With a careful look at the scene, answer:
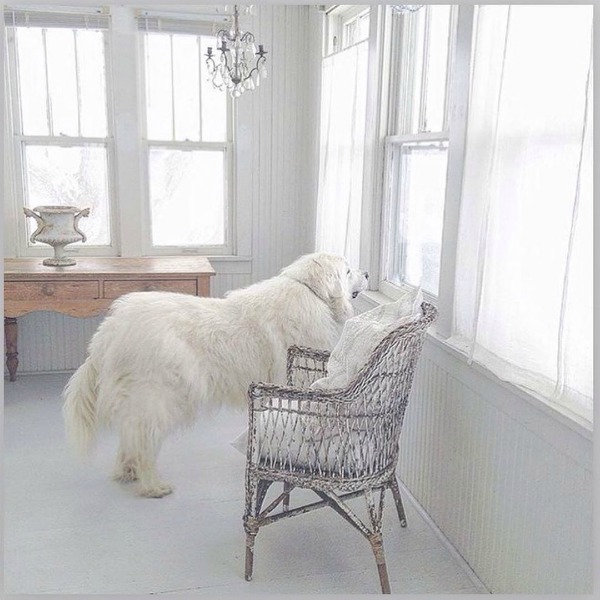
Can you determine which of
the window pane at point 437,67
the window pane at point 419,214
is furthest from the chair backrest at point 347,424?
the window pane at point 437,67

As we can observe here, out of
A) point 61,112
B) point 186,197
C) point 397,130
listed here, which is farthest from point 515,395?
point 61,112

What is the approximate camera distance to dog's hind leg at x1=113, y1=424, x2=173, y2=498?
2434 millimetres

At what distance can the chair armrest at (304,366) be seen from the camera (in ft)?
7.93

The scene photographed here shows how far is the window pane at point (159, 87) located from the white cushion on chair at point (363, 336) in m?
2.41

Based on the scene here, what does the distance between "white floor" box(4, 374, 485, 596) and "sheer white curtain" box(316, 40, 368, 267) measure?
1.33 meters

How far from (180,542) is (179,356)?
66cm

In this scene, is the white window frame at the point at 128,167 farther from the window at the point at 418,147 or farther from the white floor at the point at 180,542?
the white floor at the point at 180,542

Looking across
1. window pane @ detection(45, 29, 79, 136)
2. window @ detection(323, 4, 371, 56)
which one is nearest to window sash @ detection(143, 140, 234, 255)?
window pane @ detection(45, 29, 79, 136)

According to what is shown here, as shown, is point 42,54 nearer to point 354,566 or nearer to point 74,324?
point 74,324

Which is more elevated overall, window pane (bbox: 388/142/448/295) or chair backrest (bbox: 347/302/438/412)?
window pane (bbox: 388/142/448/295)

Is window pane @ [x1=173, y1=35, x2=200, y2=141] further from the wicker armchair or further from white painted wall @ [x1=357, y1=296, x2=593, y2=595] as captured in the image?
the wicker armchair

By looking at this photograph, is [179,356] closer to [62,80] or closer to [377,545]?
[377,545]

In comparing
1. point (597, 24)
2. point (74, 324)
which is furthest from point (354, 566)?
point (74, 324)

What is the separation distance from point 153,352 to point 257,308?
440mm
